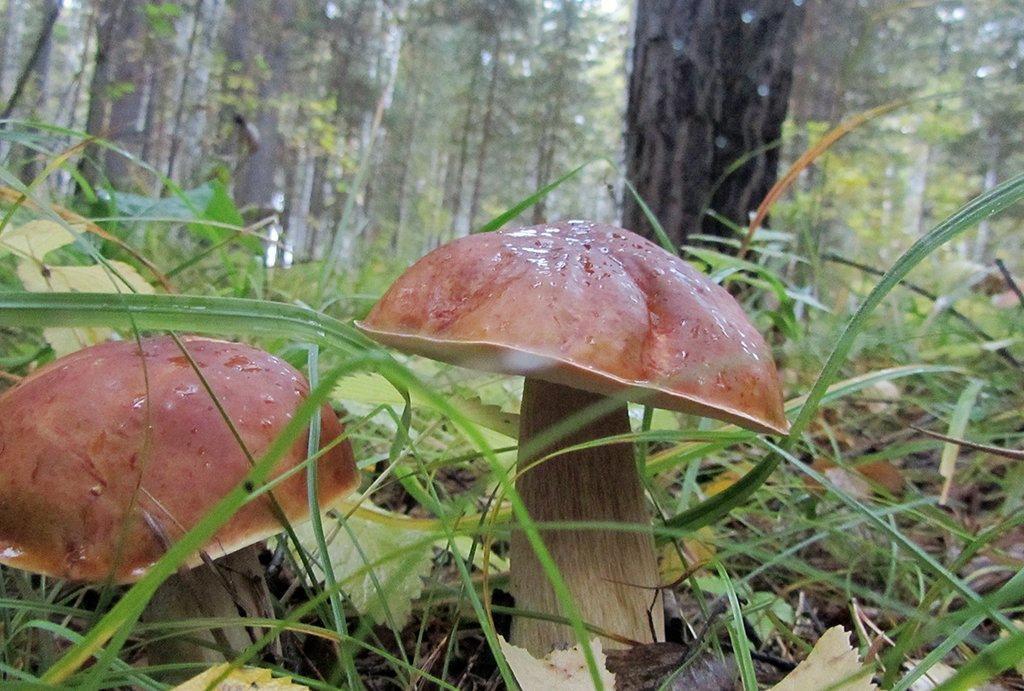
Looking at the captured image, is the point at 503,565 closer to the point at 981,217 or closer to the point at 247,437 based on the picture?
the point at 247,437

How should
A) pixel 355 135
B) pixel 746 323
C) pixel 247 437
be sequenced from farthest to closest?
pixel 355 135, pixel 746 323, pixel 247 437

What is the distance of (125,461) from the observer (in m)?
0.81

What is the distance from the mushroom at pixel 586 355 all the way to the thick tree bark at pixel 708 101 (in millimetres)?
2154

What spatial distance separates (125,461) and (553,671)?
54 centimetres

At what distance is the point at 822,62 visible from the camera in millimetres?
10922

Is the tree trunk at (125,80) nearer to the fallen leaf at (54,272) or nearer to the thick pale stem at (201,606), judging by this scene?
the fallen leaf at (54,272)

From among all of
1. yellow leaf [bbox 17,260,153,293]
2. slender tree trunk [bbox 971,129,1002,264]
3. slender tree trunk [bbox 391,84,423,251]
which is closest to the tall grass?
yellow leaf [bbox 17,260,153,293]

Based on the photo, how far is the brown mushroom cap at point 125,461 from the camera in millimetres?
778

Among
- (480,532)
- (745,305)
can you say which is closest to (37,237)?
(480,532)

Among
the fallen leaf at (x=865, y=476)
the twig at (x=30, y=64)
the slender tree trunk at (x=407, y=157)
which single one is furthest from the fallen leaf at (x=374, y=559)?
the slender tree trunk at (x=407, y=157)

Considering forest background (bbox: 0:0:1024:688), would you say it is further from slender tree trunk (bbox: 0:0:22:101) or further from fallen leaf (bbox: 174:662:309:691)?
slender tree trunk (bbox: 0:0:22:101)

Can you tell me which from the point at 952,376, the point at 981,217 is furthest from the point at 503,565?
the point at 952,376

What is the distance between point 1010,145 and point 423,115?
12.6m

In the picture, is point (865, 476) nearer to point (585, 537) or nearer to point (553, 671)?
point (585, 537)
